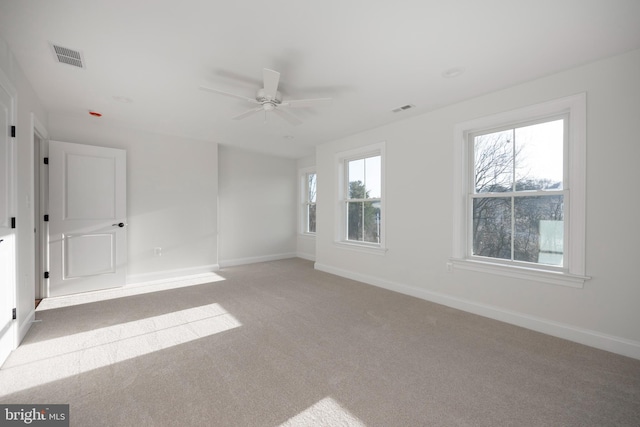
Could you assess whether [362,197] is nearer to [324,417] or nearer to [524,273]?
[524,273]

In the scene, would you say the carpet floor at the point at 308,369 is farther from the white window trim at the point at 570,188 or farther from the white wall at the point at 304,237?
the white wall at the point at 304,237

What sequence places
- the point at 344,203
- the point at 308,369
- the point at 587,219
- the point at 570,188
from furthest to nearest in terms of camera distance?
the point at 344,203 < the point at 570,188 < the point at 587,219 < the point at 308,369

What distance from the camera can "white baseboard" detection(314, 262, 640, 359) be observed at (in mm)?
2328

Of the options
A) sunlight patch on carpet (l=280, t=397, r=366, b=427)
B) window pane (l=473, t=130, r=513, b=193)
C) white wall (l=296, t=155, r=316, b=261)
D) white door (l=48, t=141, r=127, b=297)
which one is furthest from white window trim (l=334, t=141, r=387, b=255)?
white door (l=48, t=141, r=127, b=297)

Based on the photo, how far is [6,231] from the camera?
2211 millimetres

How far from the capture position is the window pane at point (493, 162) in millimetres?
3115

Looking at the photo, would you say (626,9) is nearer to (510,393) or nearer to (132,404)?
(510,393)

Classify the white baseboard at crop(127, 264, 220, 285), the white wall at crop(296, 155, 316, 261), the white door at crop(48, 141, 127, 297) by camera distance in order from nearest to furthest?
the white door at crop(48, 141, 127, 297) < the white baseboard at crop(127, 264, 220, 285) < the white wall at crop(296, 155, 316, 261)

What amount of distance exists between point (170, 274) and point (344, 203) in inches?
131

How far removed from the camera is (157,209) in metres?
4.72

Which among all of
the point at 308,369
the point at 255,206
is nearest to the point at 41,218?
the point at 255,206

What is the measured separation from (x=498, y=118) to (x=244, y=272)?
4649 mm

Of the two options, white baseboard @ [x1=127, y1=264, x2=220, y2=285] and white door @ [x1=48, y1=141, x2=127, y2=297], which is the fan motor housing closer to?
white door @ [x1=48, y1=141, x2=127, y2=297]

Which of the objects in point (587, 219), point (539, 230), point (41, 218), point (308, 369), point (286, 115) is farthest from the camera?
point (41, 218)
